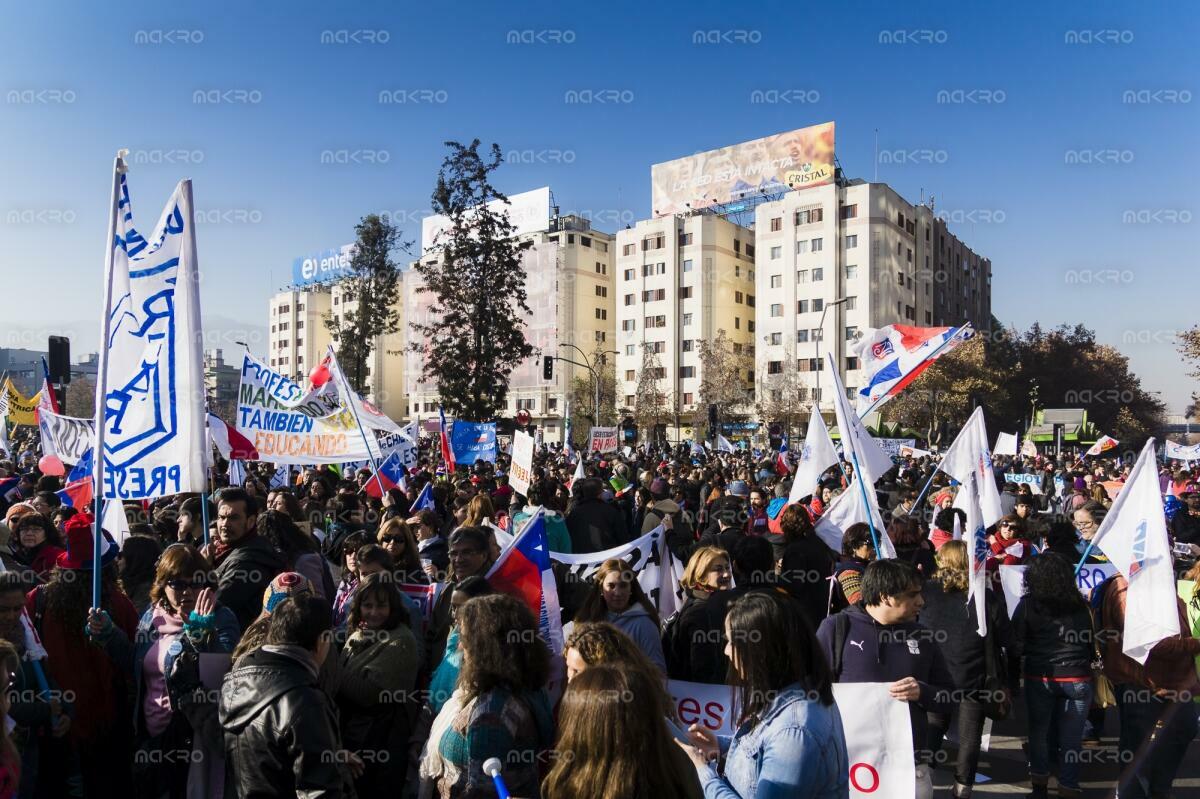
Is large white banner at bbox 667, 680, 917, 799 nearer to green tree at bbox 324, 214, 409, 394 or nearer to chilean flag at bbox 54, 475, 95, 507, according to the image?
chilean flag at bbox 54, 475, 95, 507

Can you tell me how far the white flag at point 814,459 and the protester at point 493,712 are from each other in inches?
275

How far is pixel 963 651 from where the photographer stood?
208 inches

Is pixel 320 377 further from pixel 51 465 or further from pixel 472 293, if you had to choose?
pixel 472 293

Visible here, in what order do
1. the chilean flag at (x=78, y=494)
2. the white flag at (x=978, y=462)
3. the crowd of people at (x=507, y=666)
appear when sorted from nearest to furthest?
the crowd of people at (x=507, y=666), the white flag at (x=978, y=462), the chilean flag at (x=78, y=494)

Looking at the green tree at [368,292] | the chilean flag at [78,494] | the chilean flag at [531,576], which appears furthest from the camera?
the green tree at [368,292]

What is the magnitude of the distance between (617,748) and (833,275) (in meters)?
65.3

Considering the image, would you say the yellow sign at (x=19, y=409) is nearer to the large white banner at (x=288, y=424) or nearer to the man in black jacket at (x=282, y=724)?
the large white banner at (x=288, y=424)

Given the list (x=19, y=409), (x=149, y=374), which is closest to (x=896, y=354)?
(x=149, y=374)

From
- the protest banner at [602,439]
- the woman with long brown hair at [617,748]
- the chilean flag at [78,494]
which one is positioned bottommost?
the woman with long brown hair at [617,748]

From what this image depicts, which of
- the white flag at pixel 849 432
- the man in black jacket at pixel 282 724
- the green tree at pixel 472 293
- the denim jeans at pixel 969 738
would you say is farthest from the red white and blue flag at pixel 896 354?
the green tree at pixel 472 293

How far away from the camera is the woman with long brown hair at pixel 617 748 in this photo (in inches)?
94.2

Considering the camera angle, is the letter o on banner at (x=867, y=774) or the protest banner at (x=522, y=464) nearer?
the letter o on banner at (x=867, y=774)

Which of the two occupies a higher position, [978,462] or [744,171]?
[744,171]

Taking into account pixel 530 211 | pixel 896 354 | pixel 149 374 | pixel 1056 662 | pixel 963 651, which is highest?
pixel 530 211
